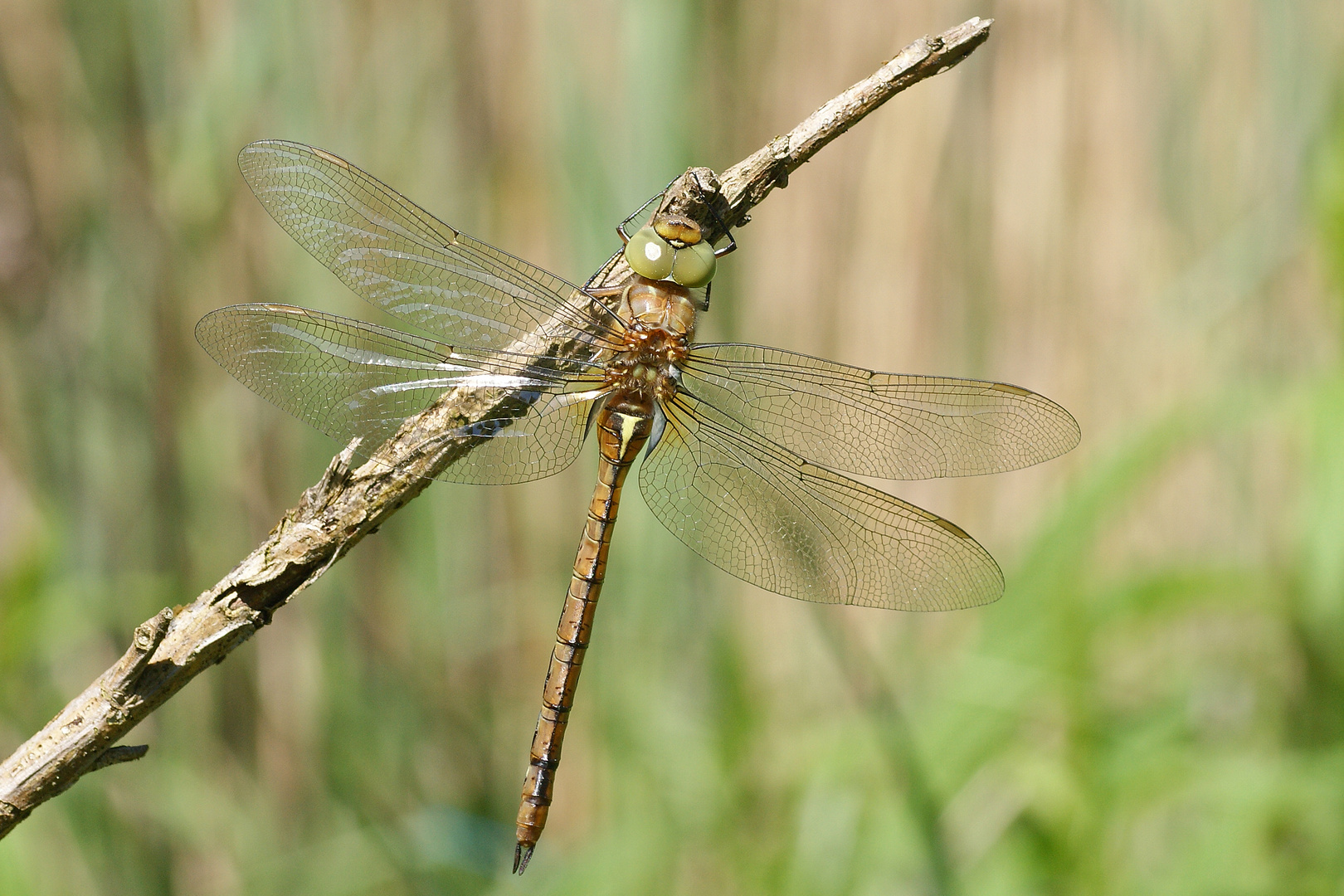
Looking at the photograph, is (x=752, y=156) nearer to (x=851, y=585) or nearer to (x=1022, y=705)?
(x=851, y=585)

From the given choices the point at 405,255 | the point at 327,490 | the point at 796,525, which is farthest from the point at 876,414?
the point at 327,490

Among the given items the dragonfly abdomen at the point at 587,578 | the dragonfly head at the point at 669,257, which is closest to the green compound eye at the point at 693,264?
the dragonfly head at the point at 669,257

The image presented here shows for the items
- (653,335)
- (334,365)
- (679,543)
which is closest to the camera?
(334,365)

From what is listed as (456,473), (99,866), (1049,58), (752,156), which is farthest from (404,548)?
(1049,58)

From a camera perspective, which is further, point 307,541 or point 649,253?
point 649,253

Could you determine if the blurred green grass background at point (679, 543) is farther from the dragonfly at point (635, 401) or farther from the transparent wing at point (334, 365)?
the transparent wing at point (334, 365)

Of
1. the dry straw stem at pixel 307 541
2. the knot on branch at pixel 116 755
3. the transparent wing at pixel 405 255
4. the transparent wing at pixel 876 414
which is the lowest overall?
the knot on branch at pixel 116 755

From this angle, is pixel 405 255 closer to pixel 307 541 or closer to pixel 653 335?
pixel 653 335
